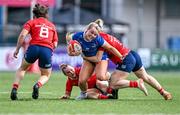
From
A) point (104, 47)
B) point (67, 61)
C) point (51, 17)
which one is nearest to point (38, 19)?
point (104, 47)

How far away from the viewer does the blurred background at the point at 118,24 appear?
112ft

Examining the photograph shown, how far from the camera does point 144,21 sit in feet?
146

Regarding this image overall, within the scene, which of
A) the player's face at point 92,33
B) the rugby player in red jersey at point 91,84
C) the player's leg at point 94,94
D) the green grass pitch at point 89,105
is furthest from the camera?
the player's leg at point 94,94

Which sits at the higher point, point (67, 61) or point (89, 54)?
point (89, 54)

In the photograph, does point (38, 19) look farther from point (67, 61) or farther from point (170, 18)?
point (170, 18)

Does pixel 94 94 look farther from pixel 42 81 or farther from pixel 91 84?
pixel 42 81

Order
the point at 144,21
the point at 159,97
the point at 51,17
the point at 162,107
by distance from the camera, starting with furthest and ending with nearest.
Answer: the point at 144,21, the point at 51,17, the point at 159,97, the point at 162,107

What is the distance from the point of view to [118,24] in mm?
38562

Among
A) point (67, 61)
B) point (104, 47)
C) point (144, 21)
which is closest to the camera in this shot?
point (104, 47)

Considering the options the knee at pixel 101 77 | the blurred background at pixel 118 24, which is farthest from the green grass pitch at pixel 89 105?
the blurred background at pixel 118 24

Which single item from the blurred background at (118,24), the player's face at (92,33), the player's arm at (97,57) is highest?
the player's face at (92,33)

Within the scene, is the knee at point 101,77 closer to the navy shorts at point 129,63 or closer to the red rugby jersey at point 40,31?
the navy shorts at point 129,63

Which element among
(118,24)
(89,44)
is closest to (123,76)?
(89,44)

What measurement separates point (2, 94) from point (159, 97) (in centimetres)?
350
